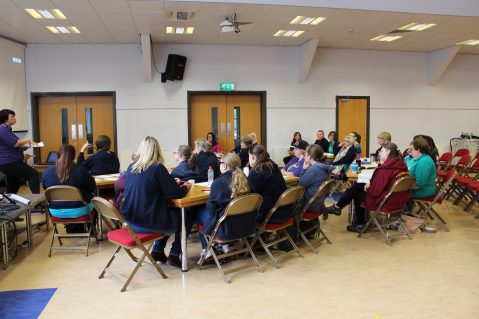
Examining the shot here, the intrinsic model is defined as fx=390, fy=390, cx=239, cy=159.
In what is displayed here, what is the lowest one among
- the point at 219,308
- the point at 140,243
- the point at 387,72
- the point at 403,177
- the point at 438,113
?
the point at 219,308

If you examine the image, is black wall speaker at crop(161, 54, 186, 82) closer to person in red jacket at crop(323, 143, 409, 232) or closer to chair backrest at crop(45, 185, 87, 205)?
chair backrest at crop(45, 185, 87, 205)

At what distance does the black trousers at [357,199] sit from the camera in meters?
5.01

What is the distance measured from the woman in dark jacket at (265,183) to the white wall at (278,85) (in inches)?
227

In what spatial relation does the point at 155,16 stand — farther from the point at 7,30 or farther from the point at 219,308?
the point at 219,308

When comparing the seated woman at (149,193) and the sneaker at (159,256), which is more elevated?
the seated woman at (149,193)

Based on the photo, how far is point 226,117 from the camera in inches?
387

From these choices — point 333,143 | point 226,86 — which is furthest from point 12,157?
point 333,143

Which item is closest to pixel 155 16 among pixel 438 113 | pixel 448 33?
pixel 448 33

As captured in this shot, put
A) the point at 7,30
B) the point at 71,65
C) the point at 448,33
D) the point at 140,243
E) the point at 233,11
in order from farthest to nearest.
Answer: the point at 71,65
the point at 448,33
the point at 7,30
the point at 233,11
the point at 140,243

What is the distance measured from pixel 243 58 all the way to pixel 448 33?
14.8ft

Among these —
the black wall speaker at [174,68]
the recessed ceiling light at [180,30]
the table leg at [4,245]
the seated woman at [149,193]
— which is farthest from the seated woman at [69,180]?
the black wall speaker at [174,68]

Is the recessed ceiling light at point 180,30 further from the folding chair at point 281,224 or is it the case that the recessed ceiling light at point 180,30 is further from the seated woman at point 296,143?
the folding chair at point 281,224

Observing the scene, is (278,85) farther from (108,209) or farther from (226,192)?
(108,209)

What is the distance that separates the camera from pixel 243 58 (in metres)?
9.50
